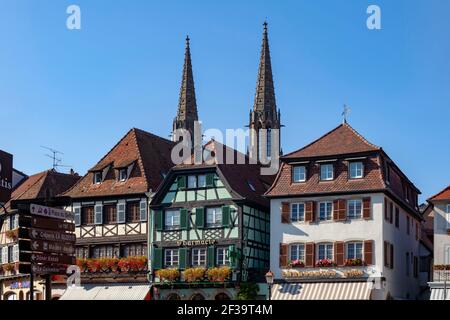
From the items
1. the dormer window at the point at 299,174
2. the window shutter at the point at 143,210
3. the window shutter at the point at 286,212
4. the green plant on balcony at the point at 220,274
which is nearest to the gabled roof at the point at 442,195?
the dormer window at the point at 299,174

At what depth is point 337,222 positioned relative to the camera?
46.7 meters

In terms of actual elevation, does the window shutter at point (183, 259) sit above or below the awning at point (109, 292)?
above

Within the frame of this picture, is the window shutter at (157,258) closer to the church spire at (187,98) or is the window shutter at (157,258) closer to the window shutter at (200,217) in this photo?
the window shutter at (200,217)

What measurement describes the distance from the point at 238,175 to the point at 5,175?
87.7ft

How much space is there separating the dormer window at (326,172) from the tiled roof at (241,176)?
169 inches

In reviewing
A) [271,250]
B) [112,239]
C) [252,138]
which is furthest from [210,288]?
[252,138]

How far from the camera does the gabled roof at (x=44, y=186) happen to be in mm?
58938

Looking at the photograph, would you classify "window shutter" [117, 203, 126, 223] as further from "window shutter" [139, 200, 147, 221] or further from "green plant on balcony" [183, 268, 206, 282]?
"green plant on balcony" [183, 268, 206, 282]

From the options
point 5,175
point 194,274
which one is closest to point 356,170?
point 194,274

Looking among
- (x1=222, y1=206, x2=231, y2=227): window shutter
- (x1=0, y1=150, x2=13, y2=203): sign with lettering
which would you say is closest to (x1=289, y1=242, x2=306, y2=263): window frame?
(x1=222, y1=206, x2=231, y2=227): window shutter

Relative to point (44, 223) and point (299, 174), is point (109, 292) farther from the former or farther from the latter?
point (44, 223)

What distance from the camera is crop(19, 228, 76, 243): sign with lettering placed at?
27.0m

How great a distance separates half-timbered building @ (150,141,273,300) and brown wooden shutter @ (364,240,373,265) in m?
6.47
